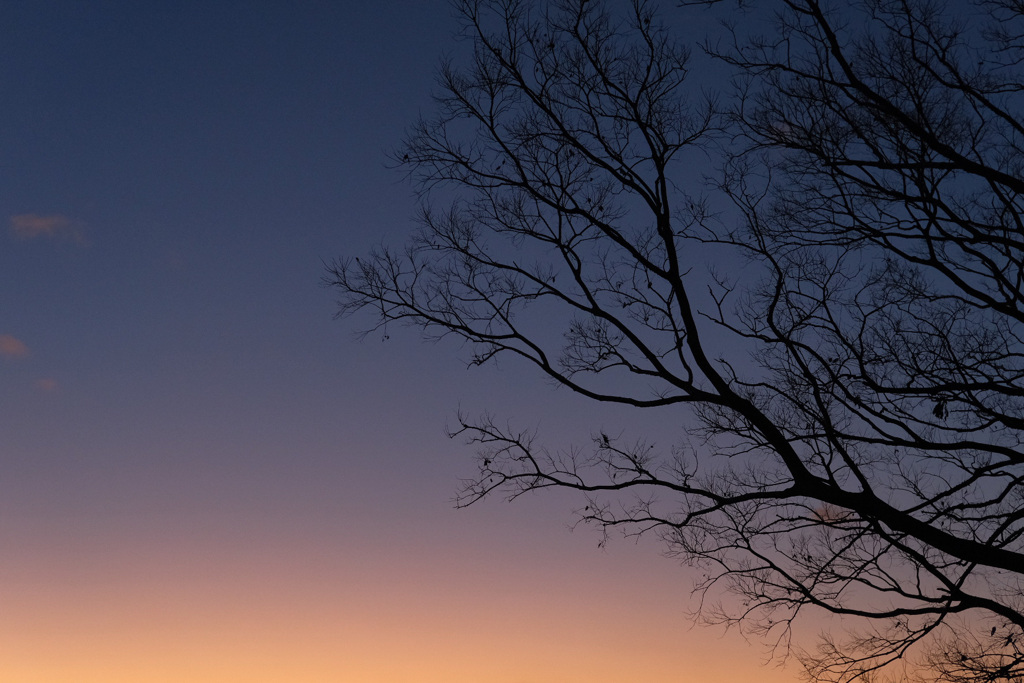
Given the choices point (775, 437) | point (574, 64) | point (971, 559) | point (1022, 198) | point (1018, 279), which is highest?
point (574, 64)

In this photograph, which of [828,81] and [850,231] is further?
[850,231]

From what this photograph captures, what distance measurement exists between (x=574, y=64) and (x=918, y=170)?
157 inches

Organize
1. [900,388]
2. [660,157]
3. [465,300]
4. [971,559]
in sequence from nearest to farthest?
[971,559], [900,388], [660,157], [465,300]

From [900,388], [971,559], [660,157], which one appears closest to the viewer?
[971,559]

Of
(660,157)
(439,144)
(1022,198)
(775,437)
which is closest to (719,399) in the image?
(775,437)

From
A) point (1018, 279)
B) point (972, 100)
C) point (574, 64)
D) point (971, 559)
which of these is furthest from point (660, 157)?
point (971, 559)

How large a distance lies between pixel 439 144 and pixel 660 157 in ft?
8.90

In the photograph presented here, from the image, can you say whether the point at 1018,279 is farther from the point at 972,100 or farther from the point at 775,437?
the point at 775,437

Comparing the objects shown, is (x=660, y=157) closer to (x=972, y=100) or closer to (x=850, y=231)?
(x=850, y=231)

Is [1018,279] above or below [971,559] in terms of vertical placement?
above

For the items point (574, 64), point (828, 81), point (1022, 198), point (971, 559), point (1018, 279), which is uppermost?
point (574, 64)

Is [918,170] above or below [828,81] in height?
below

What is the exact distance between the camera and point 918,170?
30.1 ft

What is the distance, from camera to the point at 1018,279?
9.36 m
